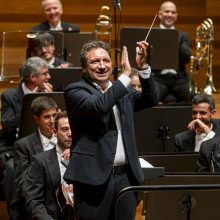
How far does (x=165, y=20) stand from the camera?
7.71 m

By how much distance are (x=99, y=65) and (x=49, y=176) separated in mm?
1200

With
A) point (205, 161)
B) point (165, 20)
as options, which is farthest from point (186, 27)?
point (205, 161)

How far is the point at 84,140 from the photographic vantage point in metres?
3.46

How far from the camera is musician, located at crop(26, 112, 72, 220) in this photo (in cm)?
442

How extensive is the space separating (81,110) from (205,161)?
1.44 metres

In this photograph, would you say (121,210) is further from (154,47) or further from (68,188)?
(154,47)

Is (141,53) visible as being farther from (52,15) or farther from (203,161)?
(52,15)

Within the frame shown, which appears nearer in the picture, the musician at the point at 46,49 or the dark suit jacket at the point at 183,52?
the musician at the point at 46,49

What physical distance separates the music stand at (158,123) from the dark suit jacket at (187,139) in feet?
0.26

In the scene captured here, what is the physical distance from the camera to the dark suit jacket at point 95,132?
341 centimetres

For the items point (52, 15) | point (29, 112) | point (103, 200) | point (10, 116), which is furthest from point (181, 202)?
point (52, 15)

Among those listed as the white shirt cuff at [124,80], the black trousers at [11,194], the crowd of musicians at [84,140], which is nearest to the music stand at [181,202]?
the crowd of musicians at [84,140]

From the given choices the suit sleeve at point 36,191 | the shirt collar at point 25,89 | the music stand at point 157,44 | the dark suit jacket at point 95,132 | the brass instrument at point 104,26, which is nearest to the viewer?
the dark suit jacket at point 95,132

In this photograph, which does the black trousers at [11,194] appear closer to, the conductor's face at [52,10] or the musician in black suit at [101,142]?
the musician in black suit at [101,142]
